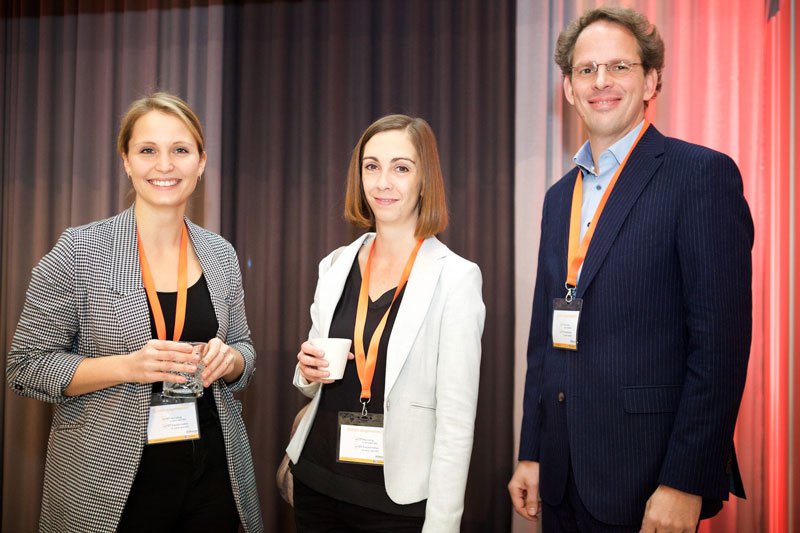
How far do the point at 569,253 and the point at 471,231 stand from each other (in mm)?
1412

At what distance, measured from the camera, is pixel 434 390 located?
1744 millimetres

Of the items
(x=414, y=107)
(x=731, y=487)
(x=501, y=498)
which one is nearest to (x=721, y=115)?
(x=414, y=107)

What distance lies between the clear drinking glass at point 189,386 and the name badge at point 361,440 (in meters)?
0.45

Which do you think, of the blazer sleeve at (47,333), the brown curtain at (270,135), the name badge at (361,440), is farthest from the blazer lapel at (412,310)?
the brown curtain at (270,135)

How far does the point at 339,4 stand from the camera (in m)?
3.33

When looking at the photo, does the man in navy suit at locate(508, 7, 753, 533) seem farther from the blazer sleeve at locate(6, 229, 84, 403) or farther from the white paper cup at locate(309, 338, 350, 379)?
the blazer sleeve at locate(6, 229, 84, 403)

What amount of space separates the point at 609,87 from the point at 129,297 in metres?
1.61

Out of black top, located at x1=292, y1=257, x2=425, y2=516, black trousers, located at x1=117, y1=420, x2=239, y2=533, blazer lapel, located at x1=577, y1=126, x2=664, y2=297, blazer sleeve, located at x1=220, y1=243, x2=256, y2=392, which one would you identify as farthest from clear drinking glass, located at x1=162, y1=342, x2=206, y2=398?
blazer lapel, located at x1=577, y1=126, x2=664, y2=297

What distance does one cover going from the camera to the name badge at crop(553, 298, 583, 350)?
1.62 m

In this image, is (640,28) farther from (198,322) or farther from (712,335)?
(198,322)

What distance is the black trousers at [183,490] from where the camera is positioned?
1732mm

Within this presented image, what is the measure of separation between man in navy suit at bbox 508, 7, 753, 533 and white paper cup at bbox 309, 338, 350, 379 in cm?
62

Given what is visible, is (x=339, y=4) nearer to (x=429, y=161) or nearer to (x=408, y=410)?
(x=429, y=161)

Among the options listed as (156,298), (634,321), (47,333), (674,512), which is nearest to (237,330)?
(156,298)
